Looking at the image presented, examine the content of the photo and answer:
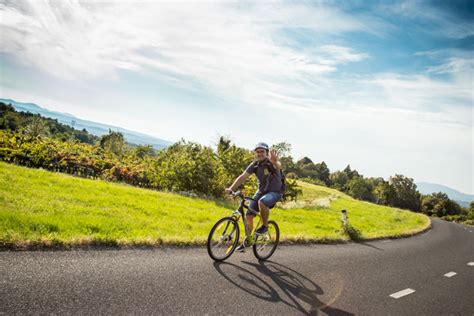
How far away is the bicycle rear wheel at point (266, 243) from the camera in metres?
6.82

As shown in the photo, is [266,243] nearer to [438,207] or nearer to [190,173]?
[190,173]

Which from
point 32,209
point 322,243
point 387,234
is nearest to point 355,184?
point 387,234

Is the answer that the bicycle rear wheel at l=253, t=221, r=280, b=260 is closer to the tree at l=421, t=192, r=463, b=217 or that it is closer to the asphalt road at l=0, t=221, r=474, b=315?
the asphalt road at l=0, t=221, r=474, b=315

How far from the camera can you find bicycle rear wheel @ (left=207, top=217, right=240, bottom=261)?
20.0 ft

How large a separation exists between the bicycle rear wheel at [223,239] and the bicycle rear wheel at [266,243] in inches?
24.3

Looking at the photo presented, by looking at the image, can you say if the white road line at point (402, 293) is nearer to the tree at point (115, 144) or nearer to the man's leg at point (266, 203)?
the man's leg at point (266, 203)

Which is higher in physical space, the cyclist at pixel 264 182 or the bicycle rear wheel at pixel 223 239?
the cyclist at pixel 264 182

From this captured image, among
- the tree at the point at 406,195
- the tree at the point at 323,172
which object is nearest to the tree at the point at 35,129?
the tree at the point at 406,195

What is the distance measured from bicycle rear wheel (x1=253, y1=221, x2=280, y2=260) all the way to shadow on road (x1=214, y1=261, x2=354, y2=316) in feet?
1.12

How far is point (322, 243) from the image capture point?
10570 millimetres

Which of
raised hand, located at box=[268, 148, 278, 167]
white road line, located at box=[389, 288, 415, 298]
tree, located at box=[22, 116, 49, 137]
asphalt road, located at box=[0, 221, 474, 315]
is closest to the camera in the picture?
asphalt road, located at box=[0, 221, 474, 315]

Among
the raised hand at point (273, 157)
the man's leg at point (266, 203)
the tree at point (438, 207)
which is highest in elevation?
the raised hand at point (273, 157)

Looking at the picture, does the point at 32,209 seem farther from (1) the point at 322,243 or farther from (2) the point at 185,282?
(1) the point at 322,243

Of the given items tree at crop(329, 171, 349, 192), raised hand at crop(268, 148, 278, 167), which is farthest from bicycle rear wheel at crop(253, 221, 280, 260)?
tree at crop(329, 171, 349, 192)
